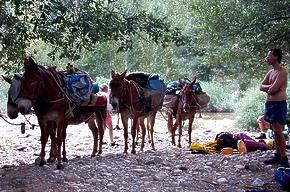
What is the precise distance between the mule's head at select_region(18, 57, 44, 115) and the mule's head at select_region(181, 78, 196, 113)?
5.08 meters

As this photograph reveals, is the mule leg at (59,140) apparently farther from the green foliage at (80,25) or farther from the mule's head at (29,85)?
the green foliage at (80,25)

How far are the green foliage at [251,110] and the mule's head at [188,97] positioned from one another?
23.5 ft

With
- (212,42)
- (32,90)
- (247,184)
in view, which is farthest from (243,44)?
(32,90)

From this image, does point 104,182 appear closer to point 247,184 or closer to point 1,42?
point 247,184

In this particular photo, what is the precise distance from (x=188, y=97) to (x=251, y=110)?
7.58 m

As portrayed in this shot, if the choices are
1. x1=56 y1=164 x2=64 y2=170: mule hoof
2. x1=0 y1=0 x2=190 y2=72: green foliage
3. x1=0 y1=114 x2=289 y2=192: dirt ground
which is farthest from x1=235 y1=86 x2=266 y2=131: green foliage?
x1=56 y1=164 x2=64 y2=170: mule hoof

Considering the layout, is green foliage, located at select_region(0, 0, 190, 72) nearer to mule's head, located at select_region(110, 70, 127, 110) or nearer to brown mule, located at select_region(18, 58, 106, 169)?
brown mule, located at select_region(18, 58, 106, 169)

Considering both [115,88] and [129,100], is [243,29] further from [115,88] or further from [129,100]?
[115,88]

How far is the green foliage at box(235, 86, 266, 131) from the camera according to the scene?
1919 cm

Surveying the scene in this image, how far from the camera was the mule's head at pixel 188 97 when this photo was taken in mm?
12337

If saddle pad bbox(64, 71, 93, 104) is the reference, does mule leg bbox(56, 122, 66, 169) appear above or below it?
below

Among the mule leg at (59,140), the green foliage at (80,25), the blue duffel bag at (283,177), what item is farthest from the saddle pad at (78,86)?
the blue duffel bag at (283,177)

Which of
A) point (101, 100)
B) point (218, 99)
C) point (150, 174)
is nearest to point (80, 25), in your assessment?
point (150, 174)

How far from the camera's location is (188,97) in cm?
1243
